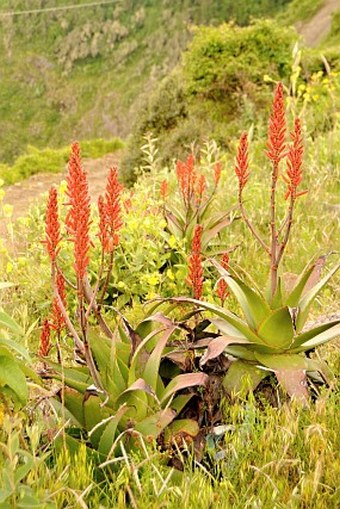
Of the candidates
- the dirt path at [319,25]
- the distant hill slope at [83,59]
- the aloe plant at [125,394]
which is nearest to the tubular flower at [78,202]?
the aloe plant at [125,394]

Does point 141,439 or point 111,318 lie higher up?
point 141,439

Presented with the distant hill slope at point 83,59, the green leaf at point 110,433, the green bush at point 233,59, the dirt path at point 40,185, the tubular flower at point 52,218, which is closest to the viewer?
the tubular flower at point 52,218

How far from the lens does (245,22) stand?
242ft

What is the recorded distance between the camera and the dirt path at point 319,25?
5159 centimetres

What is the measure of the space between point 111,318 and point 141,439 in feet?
8.45

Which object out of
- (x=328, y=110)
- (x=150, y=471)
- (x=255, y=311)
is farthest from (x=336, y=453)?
(x=328, y=110)

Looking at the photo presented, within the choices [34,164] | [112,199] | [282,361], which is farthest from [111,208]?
[34,164]

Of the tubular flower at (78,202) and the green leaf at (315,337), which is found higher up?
the tubular flower at (78,202)

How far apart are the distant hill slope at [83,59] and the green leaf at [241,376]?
→ 244 feet

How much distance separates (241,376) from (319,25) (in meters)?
54.6

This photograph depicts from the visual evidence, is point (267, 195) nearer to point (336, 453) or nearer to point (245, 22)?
point (336, 453)

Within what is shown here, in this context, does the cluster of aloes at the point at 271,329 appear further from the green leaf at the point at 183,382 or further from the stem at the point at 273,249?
the green leaf at the point at 183,382

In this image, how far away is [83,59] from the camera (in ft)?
280

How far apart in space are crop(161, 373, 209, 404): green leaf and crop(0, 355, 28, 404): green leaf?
1.71ft
